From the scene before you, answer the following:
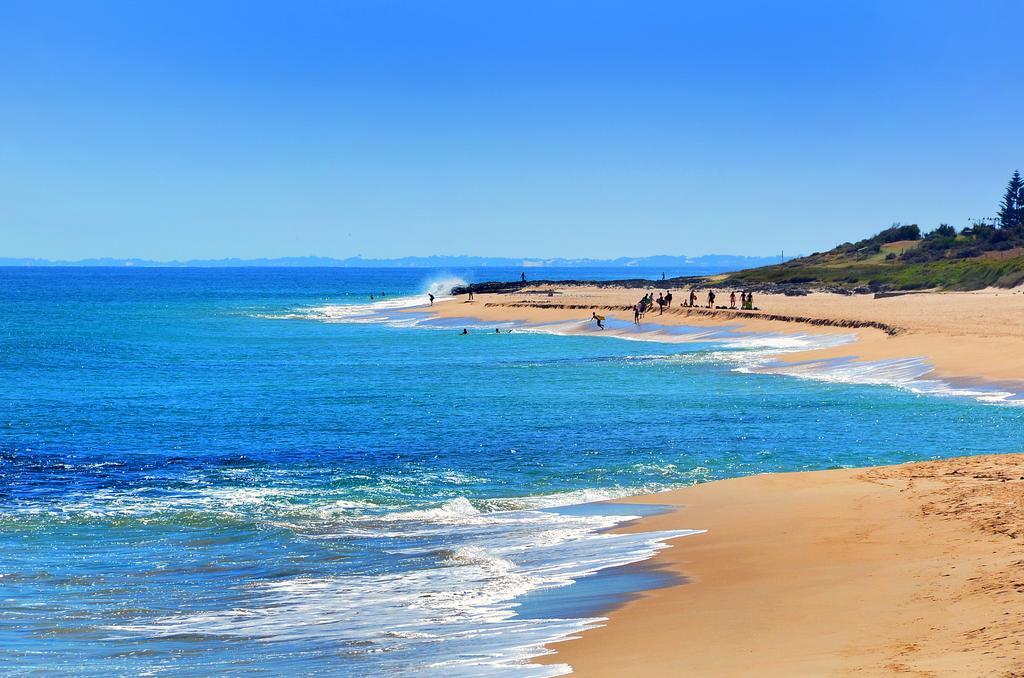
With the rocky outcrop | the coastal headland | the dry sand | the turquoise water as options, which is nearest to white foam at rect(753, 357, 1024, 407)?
the turquoise water

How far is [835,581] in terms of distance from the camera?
12.4 metres

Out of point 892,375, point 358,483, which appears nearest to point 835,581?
point 358,483

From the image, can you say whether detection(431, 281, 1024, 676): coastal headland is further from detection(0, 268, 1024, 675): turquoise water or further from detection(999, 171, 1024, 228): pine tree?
detection(999, 171, 1024, 228): pine tree

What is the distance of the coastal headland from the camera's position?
31.1 feet

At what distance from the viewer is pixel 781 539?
1515cm

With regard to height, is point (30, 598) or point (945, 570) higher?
point (945, 570)

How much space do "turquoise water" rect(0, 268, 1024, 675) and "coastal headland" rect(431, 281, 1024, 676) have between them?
3.87 ft

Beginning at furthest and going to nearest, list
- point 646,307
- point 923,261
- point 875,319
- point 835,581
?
point 923,261
point 646,307
point 875,319
point 835,581

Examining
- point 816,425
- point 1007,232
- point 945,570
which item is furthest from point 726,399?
point 1007,232

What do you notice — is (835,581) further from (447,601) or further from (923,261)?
(923,261)

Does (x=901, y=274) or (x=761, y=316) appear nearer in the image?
(x=761, y=316)

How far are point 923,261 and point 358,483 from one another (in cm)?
10148

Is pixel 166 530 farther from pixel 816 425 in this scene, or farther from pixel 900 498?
pixel 816 425

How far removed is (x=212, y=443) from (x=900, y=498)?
727 inches
